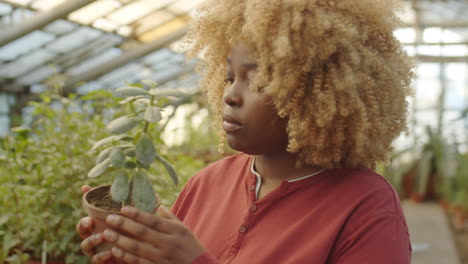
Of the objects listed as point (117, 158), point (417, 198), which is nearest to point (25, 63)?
point (417, 198)

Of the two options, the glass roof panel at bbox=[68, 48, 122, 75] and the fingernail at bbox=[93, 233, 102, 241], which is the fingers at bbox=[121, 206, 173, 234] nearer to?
the fingernail at bbox=[93, 233, 102, 241]

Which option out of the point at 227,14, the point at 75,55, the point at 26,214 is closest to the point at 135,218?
the point at 227,14

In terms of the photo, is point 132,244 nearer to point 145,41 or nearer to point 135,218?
point 135,218

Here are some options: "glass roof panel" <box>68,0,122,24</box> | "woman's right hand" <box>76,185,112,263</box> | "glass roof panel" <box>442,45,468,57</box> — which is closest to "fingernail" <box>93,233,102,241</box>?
"woman's right hand" <box>76,185,112,263</box>

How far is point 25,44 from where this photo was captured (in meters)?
8.68

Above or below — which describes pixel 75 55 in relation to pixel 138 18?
below

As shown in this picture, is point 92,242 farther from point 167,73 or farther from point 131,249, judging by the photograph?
point 167,73

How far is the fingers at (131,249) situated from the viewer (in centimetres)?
91

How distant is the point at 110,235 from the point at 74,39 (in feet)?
29.7

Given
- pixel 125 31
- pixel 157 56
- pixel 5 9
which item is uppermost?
pixel 5 9

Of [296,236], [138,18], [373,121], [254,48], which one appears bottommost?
[296,236]

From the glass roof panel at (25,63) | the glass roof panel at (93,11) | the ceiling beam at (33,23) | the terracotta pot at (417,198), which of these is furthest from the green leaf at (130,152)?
the glass roof panel at (25,63)

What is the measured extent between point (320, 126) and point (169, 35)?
29.2 ft

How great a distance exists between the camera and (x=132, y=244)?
909mm
